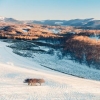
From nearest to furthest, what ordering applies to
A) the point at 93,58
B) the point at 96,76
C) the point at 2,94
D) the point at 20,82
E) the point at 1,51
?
the point at 2,94 < the point at 20,82 < the point at 96,76 < the point at 93,58 < the point at 1,51

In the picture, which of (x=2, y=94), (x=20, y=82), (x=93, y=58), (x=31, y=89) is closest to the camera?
(x=2, y=94)

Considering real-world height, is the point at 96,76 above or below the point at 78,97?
below

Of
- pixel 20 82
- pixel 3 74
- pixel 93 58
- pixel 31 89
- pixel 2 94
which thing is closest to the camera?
pixel 2 94

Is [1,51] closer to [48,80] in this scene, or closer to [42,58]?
[42,58]

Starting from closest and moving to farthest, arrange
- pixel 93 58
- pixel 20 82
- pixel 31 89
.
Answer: pixel 31 89 → pixel 20 82 → pixel 93 58

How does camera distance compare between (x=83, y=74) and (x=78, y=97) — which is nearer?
Answer: (x=78, y=97)

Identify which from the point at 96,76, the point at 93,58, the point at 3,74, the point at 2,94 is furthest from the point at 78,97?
the point at 93,58

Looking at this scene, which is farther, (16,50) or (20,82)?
(16,50)

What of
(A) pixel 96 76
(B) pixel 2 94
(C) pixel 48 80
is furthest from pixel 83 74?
(B) pixel 2 94

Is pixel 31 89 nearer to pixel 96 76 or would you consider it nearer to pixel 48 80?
pixel 48 80
